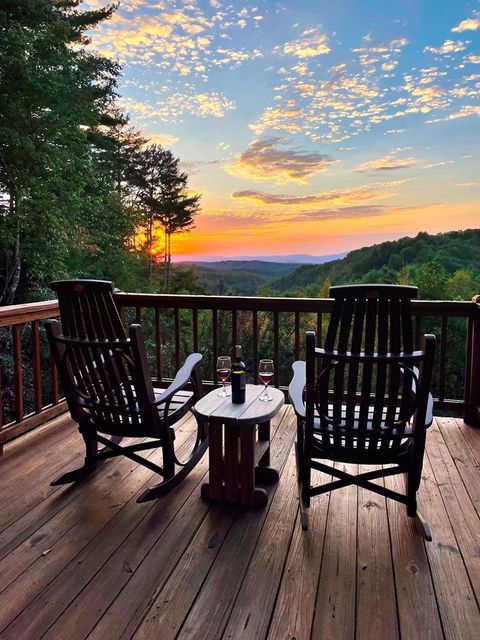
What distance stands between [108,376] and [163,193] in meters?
15.8

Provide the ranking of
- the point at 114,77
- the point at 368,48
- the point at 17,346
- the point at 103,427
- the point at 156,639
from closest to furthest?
the point at 156,639 < the point at 103,427 < the point at 17,346 < the point at 368,48 < the point at 114,77

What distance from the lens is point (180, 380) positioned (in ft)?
7.89

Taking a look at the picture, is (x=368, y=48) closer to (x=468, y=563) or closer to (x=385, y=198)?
(x=385, y=198)

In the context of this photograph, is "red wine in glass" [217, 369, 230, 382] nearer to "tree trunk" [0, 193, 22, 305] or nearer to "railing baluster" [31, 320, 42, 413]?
"railing baluster" [31, 320, 42, 413]

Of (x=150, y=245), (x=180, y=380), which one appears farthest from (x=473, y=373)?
(x=150, y=245)

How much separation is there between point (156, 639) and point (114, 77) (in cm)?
1407

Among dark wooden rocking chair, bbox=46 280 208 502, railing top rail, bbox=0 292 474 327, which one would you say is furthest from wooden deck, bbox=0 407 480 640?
railing top rail, bbox=0 292 474 327

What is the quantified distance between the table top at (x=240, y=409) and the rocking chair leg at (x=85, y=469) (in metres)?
0.77

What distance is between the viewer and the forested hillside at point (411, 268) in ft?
47.3

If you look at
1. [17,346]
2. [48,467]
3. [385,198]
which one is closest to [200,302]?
[17,346]

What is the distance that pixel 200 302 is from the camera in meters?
3.89

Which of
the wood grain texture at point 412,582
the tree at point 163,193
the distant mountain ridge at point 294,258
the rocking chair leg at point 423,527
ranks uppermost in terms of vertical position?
the tree at point 163,193

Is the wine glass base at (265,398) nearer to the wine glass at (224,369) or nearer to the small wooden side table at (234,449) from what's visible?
the small wooden side table at (234,449)

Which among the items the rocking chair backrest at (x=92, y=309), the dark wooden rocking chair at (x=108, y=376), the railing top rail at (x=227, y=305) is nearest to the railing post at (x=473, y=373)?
the railing top rail at (x=227, y=305)
